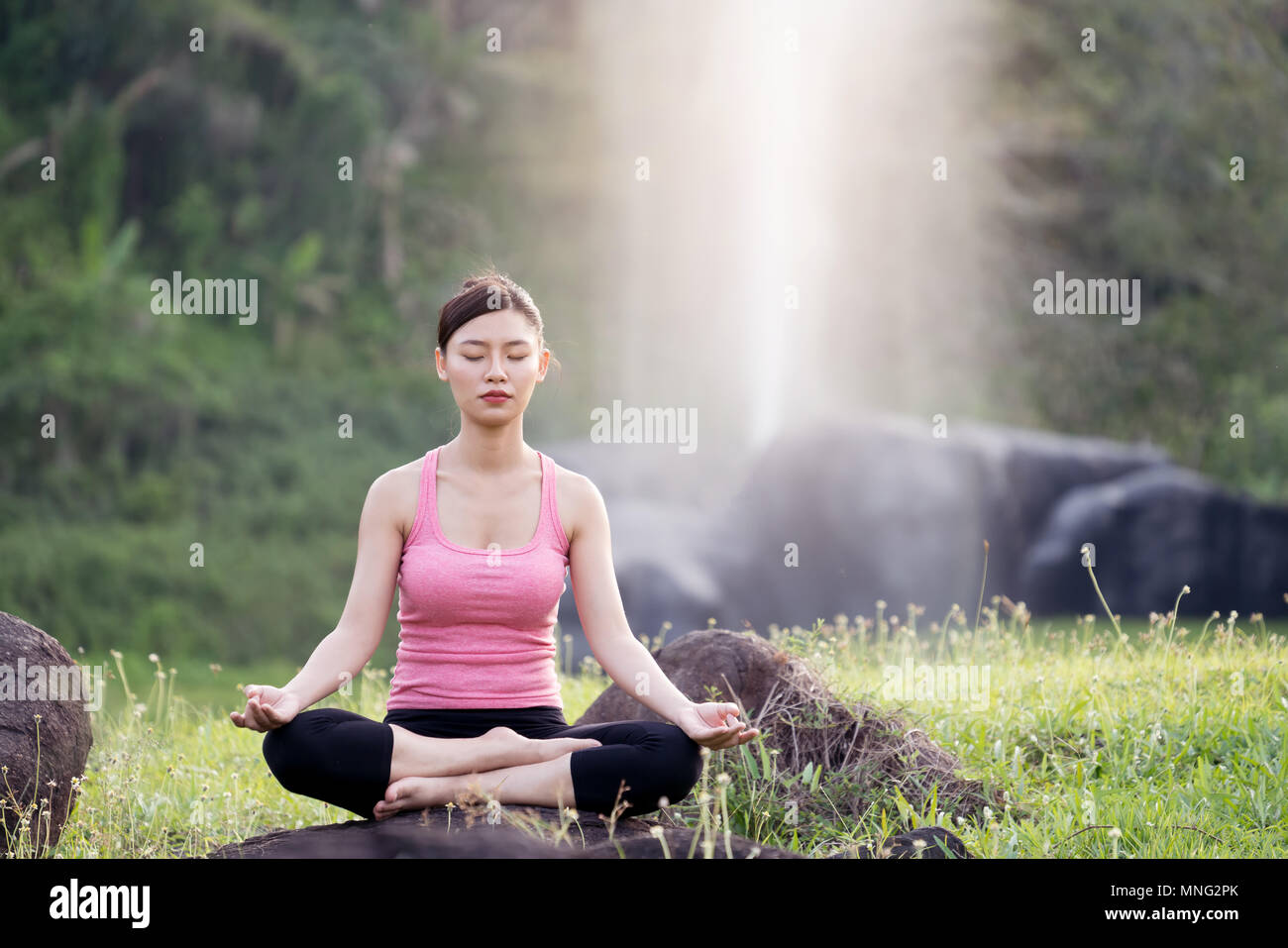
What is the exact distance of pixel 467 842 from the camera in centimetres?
313

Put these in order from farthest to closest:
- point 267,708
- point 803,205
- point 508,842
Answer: point 803,205 < point 267,708 < point 508,842

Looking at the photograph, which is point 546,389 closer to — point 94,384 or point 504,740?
point 94,384

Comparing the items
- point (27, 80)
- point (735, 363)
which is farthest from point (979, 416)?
point (27, 80)

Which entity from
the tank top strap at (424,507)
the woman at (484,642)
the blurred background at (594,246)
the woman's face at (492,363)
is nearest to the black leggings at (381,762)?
the woman at (484,642)

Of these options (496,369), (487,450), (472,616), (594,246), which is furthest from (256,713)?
(594,246)

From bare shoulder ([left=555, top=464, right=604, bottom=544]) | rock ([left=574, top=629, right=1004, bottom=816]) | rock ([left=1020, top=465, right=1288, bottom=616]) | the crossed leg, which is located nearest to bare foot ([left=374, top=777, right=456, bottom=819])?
the crossed leg

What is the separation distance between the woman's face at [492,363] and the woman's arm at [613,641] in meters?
0.35

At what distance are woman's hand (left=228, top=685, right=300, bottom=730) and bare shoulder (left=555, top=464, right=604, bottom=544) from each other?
36.4 inches

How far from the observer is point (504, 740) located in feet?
12.0

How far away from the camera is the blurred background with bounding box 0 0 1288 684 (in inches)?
669

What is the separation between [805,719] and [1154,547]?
10.8 metres

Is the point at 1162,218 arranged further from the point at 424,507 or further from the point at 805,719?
the point at 424,507

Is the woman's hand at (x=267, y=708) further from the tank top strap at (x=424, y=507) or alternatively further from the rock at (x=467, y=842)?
the tank top strap at (x=424, y=507)

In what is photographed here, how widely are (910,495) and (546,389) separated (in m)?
7.75
